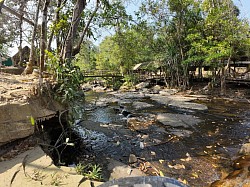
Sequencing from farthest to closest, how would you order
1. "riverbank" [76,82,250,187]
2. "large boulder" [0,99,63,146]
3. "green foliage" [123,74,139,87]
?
"green foliage" [123,74,139,87], "riverbank" [76,82,250,187], "large boulder" [0,99,63,146]

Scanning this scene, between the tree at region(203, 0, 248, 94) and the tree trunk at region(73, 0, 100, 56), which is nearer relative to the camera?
the tree trunk at region(73, 0, 100, 56)

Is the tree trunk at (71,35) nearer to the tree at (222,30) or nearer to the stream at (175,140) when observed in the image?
the stream at (175,140)

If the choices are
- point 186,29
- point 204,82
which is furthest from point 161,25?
point 204,82

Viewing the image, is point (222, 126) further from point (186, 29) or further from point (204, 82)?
point (204, 82)

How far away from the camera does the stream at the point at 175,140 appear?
4.27 metres

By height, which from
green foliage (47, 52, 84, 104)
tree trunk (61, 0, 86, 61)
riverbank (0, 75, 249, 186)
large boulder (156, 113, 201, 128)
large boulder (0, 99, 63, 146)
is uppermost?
tree trunk (61, 0, 86, 61)

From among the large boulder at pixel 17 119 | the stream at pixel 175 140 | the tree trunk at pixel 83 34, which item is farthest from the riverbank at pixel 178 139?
the large boulder at pixel 17 119

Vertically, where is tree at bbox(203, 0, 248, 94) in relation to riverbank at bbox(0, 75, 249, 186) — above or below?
above

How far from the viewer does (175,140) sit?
18.8 ft

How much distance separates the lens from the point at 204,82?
18.3 metres

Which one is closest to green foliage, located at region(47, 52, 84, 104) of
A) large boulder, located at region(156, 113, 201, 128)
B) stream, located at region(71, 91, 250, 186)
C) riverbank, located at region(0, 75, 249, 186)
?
stream, located at region(71, 91, 250, 186)

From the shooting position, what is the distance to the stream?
427 cm

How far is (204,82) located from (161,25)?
6824 millimetres

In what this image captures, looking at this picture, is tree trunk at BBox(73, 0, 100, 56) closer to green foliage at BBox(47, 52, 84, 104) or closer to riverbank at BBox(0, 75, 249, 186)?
green foliage at BBox(47, 52, 84, 104)
